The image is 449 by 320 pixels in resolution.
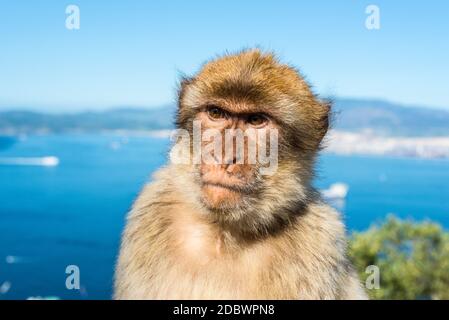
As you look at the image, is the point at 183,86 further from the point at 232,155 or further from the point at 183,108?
the point at 232,155

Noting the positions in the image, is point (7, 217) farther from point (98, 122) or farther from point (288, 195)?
point (288, 195)

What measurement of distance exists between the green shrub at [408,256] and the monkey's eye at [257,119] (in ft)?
29.9

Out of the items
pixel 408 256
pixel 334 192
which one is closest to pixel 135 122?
pixel 334 192

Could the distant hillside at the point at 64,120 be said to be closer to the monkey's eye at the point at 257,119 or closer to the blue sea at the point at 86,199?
the blue sea at the point at 86,199

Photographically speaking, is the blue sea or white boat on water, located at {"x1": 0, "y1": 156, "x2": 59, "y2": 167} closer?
the blue sea

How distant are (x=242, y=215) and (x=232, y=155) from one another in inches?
11.5

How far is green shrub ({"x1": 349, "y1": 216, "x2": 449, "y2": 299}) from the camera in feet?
39.1

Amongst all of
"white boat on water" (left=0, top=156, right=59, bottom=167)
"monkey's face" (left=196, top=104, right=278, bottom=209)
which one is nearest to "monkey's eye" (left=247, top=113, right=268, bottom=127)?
"monkey's face" (left=196, top=104, right=278, bottom=209)

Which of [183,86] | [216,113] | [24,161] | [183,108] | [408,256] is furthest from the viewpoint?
[24,161]

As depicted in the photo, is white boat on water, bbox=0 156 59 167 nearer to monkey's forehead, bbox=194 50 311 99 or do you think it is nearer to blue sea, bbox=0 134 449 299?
blue sea, bbox=0 134 449 299

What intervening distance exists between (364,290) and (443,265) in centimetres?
1012

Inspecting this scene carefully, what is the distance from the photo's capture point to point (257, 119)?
2.72 meters

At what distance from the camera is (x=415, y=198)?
55500 millimetres

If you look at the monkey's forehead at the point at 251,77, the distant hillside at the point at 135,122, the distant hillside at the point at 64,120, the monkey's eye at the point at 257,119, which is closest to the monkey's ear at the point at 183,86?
the monkey's forehead at the point at 251,77
